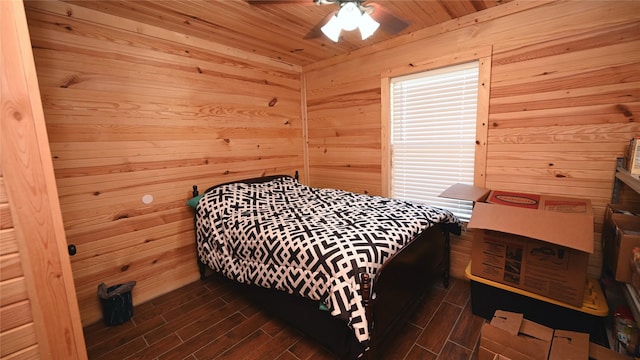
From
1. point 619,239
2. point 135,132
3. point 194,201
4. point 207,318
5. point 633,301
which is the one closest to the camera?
point 633,301

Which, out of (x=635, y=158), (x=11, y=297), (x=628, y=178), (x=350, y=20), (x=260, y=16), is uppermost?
(x=260, y=16)

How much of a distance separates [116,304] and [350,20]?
262 cm

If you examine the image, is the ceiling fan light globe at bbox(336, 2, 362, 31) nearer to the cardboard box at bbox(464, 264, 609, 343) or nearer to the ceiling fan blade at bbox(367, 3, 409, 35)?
the ceiling fan blade at bbox(367, 3, 409, 35)

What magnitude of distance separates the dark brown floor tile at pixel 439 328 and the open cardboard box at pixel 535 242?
1.24 feet

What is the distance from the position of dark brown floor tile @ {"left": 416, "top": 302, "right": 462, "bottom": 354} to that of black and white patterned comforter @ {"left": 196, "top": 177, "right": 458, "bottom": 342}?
688 millimetres

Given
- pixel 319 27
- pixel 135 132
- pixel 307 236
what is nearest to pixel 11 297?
pixel 307 236

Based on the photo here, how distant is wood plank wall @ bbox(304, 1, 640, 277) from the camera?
1.79m

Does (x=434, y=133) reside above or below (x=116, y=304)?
above

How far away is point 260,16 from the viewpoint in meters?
2.18

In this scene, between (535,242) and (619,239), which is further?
(535,242)

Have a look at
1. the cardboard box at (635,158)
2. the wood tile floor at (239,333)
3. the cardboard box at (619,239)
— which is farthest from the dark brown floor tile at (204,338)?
the cardboard box at (635,158)

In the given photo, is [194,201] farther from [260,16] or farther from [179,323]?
[260,16]

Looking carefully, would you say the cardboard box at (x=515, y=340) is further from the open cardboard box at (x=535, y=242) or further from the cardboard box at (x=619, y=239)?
the cardboard box at (x=619, y=239)

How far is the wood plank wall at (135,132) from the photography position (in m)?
1.94
